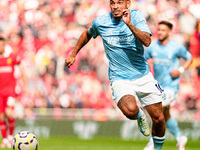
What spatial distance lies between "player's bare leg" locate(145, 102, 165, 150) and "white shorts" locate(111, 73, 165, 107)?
0.29 feet

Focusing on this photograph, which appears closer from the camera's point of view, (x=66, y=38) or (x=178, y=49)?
(x=178, y=49)

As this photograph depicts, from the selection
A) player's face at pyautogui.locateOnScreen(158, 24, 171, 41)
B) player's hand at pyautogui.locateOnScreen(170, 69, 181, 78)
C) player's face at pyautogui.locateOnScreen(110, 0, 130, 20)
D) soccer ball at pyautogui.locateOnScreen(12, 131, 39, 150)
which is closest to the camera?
player's face at pyautogui.locateOnScreen(110, 0, 130, 20)

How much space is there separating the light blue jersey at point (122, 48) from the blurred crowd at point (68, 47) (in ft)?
28.1

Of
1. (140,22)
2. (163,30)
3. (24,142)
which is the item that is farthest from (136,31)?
(163,30)

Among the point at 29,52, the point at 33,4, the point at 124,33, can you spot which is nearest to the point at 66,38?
the point at 29,52

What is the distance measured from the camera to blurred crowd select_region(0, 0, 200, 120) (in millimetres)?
18109

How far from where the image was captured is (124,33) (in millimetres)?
7793

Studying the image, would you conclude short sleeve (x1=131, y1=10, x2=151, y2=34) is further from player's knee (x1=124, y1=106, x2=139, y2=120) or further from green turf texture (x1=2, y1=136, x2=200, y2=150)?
green turf texture (x1=2, y1=136, x2=200, y2=150)

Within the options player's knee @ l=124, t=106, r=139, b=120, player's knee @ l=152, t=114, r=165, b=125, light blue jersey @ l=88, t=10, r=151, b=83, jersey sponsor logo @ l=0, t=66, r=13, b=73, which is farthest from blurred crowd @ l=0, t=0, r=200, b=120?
player's knee @ l=124, t=106, r=139, b=120

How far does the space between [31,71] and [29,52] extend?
1128 millimetres

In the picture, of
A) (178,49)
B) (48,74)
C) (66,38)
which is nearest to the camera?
(178,49)

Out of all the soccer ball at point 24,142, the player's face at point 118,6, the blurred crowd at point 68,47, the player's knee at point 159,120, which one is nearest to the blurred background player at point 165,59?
the player's knee at point 159,120

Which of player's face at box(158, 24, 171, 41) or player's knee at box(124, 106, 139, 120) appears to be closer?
player's knee at box(124, 106, 139, 120)

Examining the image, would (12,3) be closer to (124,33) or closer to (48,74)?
(48,74)
